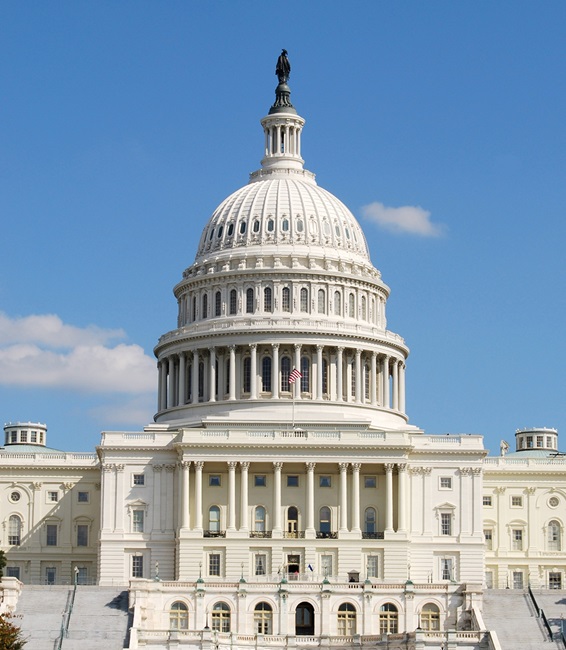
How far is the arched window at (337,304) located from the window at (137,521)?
29.6 metres

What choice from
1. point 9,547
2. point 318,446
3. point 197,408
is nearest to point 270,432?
point 318,446

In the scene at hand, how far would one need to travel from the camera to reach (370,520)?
168500 mm

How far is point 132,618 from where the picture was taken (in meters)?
141

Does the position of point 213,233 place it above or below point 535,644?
above

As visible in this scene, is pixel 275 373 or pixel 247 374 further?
pixel 247 374

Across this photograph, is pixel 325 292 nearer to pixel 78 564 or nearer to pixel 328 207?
pixel 328 207

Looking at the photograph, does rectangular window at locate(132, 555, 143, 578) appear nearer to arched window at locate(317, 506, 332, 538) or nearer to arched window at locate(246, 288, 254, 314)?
arched window at locate(317, 506, 332, 538)

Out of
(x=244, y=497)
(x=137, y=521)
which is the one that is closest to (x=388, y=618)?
(x=244, y=497)

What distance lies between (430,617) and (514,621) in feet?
21.2

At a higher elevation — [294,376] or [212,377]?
[212,377]

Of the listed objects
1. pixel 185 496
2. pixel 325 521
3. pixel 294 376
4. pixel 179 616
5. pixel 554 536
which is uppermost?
pixel 294 376

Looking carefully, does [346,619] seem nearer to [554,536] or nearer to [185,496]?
[185,496]

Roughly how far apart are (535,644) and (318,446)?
35.7 m

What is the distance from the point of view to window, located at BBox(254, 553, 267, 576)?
165000 mm
